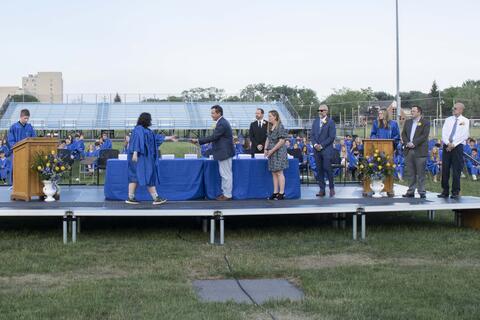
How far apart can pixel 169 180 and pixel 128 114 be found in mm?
33784

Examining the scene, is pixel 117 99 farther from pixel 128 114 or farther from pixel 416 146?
pixel 416 146

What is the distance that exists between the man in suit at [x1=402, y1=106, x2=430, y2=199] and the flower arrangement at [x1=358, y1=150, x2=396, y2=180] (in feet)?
1.37

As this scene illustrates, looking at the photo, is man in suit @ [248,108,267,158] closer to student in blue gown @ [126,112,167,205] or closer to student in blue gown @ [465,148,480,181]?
student in blue gown @ [126,112,167,205]

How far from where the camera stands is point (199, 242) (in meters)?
9.19

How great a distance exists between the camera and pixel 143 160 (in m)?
9.82

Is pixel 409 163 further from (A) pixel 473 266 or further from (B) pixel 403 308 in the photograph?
(B) pixel 403 308

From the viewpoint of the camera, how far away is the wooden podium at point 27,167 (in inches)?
397

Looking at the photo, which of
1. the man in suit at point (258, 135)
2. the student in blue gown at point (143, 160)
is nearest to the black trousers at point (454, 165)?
the man in suit at point (258, 135)

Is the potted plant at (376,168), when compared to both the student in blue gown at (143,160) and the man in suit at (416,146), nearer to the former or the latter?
the man in suit at (416,146)

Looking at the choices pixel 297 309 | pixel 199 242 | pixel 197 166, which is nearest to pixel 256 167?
pixel 197 166

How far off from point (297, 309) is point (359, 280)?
4.39ft

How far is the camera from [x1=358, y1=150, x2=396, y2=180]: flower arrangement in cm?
1066

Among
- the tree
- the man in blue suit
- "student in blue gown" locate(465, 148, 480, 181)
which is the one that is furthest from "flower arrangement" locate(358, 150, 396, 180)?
the tree

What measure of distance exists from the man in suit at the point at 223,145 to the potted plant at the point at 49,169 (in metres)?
2.32
